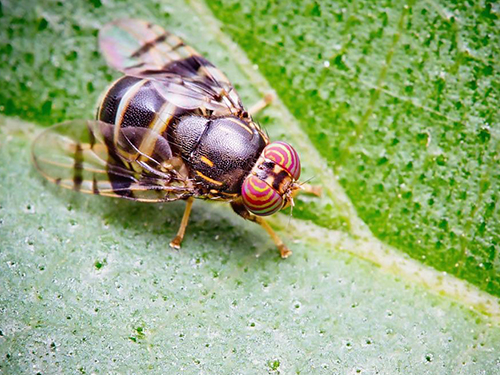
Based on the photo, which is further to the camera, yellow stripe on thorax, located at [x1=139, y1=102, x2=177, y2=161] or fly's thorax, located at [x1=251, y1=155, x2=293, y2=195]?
yellow stripe on thorax, located at [x1=139, y1=102, x2=177, y2=161]

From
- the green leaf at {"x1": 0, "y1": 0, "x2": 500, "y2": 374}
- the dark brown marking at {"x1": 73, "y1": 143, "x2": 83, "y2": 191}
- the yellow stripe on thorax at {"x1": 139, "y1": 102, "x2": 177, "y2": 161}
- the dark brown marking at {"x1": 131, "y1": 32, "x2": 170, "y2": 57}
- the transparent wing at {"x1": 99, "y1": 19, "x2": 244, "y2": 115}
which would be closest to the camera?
the green leaf at {"x1": 0, "y1": 0, "x2": 500, "y2": 374}

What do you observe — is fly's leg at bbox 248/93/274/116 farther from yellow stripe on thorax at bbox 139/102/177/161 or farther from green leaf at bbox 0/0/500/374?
yellow stripe on thorax at bbox 139/102/177/161

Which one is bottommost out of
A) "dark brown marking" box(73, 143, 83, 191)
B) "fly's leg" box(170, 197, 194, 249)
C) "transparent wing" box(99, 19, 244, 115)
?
"fly's leg" box(170, 197, 194, 249)

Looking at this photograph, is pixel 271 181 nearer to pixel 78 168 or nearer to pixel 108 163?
pixel 108 163

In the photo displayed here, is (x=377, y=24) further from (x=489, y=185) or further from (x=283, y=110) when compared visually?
(x=489, y=185)

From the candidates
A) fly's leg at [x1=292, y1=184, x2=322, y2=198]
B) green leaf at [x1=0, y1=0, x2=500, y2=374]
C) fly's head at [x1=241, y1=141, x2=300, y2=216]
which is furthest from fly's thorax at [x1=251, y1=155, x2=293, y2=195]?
green leaf at [x1=0, y1=0, x2=500, y2=374]

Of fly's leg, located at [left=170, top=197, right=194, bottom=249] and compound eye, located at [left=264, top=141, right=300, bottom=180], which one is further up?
compound eye, located at [left=264, top=141, right=300, bottom=180]

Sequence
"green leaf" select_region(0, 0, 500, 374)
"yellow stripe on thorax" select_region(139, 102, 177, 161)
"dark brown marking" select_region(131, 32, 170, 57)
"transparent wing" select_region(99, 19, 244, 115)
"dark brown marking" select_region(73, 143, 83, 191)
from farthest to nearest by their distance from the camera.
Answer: "dark brown marking" select_region(131, 32, 170, 57) < "transparent wing" select_region(99, 19, 244, 115) < "dark brown marking" select_region(73, 143, 83, 191) < "yellow stripe on thorax" select_region(139, 102, 177, 161) < "green leaf" select_region(0, 0, 500, 374)
